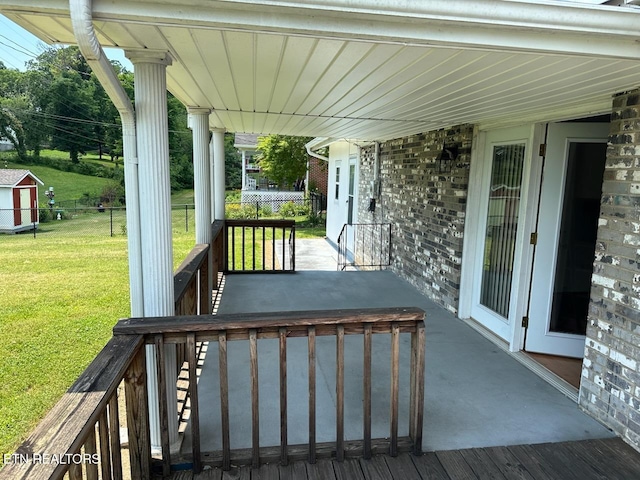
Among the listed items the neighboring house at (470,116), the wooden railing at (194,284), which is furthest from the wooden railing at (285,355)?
the wooden railing at (194,284)

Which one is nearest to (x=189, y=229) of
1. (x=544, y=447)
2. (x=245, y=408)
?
(x=245, y=408)

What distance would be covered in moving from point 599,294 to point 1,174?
19.4m

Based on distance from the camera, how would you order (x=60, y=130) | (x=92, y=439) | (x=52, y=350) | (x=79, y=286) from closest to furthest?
(x=92, y=439)
(x=52, y=350)
(x=79, y=286)
(x=60, y=130)

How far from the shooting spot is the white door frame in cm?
373

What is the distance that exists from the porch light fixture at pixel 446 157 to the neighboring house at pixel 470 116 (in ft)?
0.10

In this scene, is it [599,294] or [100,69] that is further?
[599,294]

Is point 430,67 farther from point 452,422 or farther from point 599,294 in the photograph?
point 452,422

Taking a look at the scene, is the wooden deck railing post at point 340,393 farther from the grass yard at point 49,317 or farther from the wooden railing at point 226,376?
the grass yard at point 49,317

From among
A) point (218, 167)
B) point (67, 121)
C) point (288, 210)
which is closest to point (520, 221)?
point (218, 167)

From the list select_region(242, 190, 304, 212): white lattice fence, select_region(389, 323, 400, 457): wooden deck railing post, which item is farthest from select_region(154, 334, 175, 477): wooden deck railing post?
select_region(242, 190, 304, 212): white lattice fence

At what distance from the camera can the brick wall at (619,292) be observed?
2.50m

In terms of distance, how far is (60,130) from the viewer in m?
32.9

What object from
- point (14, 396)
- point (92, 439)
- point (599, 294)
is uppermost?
point (599, 294)

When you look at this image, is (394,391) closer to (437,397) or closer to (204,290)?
(437,397)
